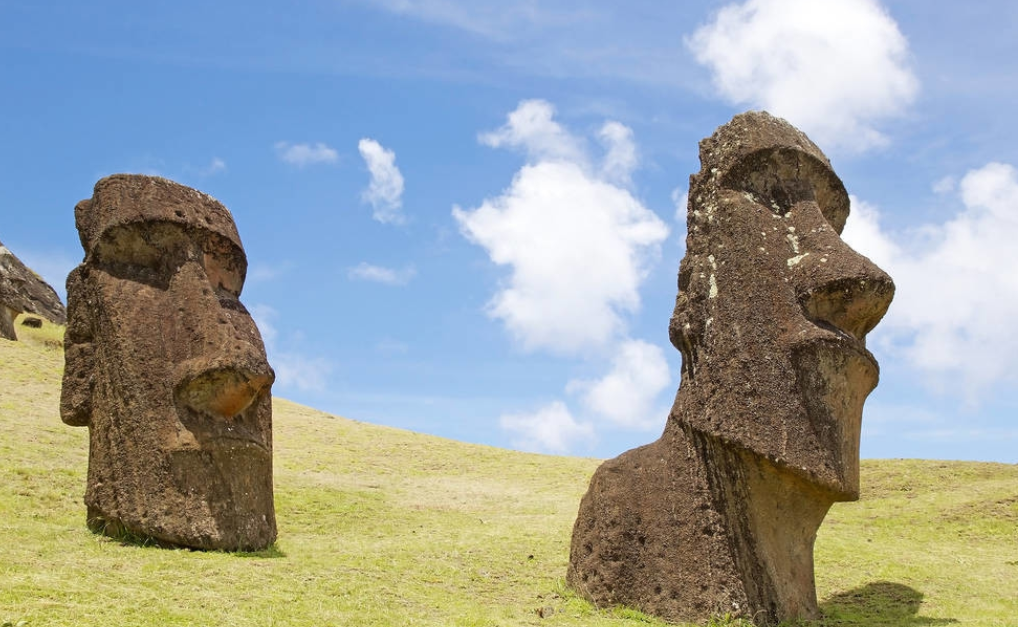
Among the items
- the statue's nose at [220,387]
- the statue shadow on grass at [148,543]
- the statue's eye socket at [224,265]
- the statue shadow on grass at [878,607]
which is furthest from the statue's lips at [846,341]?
the statue's eye socket at [224,265]

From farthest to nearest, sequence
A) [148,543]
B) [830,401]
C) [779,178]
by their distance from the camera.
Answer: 1. [148,543]
2. [779,178]
3. [830,401]

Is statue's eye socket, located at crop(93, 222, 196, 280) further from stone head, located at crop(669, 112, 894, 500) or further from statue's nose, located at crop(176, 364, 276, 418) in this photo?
stone head, located at crop(669, 112, 894, 500)

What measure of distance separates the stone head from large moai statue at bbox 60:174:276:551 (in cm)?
533

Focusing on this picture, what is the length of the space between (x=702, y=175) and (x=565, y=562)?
5165 millimetres

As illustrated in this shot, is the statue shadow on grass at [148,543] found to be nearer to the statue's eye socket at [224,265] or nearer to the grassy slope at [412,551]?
the grassy slope at [412,551]

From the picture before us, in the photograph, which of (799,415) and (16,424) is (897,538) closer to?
(799,415)

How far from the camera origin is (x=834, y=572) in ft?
43.5

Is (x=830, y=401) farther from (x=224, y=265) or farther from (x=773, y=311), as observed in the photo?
(x=224, y=265)

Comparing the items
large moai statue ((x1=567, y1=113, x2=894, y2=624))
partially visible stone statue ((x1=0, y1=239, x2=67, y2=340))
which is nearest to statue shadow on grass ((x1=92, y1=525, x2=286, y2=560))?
large moai statue ((x1=567, y1=113, x2=894, y2=624))

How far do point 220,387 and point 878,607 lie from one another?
7903 mm

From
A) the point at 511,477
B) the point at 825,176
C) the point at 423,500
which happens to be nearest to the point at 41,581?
the point at 825,176

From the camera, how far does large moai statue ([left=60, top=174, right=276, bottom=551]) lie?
11797mm

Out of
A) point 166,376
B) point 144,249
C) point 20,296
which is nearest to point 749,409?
point 166,376

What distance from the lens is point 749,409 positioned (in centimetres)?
970
